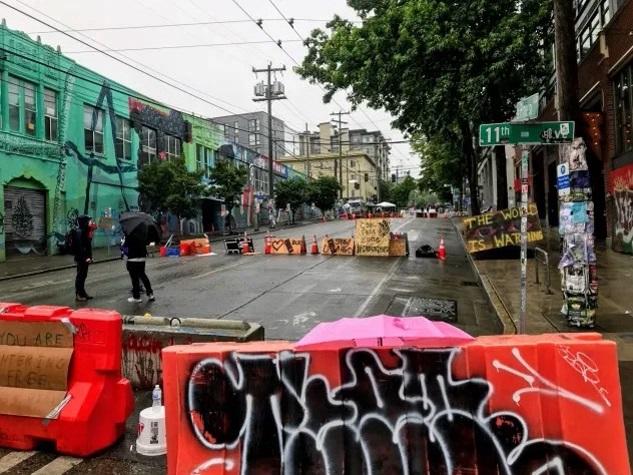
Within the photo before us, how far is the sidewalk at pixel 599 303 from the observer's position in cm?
610

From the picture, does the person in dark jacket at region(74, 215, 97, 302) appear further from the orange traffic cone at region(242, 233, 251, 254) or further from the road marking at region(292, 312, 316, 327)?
the orange traffic cone at region(242, 233, 251, 254)

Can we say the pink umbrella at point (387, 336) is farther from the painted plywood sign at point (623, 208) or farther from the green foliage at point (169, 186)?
the green foliage at point (169, 186)

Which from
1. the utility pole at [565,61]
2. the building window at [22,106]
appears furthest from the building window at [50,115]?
the utility pole at [565,61]

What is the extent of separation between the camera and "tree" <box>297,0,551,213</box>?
50.6ft

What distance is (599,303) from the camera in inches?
350

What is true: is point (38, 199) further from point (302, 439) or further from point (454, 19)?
point (302, 439)

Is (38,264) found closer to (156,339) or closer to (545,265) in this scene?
(156,339)

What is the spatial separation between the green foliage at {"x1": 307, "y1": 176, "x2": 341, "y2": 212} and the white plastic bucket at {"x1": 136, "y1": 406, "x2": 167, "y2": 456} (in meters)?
54.0

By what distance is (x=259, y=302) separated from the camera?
1014 cm

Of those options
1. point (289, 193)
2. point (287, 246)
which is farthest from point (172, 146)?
point (287, 246)

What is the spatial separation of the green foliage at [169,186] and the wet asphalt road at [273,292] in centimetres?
1062

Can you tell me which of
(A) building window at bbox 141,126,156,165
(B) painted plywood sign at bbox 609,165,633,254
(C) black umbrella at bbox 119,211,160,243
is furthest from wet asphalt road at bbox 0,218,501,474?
(A) building window at bbox 141,126,156,165

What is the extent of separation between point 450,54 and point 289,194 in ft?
120

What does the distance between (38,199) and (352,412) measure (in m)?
24.4
